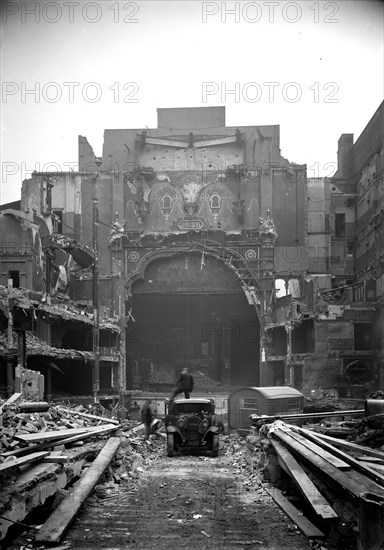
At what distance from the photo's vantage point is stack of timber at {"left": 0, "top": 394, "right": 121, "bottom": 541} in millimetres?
8039

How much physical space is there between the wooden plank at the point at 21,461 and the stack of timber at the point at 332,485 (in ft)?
13.3

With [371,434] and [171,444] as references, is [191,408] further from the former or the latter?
[371,434]

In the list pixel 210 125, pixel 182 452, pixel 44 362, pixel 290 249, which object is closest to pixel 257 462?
pixel 182 452

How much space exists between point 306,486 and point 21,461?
14.2 feet

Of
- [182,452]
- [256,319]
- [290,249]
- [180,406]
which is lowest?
[182,452]

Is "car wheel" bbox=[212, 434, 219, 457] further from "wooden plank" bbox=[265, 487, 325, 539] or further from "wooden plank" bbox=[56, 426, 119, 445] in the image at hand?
"wooden plank" bbox=[265, 487, 325, 539]

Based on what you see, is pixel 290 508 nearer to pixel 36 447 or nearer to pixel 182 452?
pixel 36 447

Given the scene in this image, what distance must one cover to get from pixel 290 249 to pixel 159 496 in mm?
31110

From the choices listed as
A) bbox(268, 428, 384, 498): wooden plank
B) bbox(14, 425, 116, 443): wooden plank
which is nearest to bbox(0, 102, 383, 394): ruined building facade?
bbox(14, 425, 116, 443): wooden plank

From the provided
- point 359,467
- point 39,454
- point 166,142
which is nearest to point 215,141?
point 166,142

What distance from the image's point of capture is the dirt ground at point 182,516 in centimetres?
767

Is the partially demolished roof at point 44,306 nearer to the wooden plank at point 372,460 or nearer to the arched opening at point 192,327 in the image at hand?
the arched opening at point 192,327

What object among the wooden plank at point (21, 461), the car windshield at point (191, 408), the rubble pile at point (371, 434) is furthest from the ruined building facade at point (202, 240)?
the wooden plank at point (21, 461)

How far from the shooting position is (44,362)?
94.1ft
